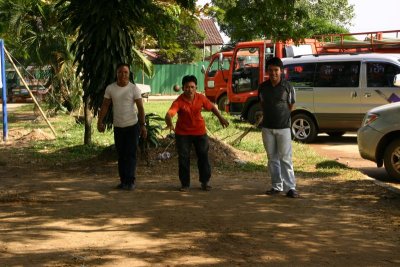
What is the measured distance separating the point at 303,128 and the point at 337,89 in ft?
4.12

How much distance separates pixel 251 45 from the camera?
17219 mm

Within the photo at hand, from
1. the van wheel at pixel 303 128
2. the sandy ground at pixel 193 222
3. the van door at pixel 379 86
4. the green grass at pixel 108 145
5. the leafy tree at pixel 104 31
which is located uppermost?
the leafy tree at pixel 104 31

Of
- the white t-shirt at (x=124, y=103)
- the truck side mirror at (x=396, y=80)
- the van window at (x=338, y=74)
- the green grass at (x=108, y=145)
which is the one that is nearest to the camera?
the white t-shirt at (x=124, y=103)

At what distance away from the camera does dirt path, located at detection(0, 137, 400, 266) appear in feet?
16.0

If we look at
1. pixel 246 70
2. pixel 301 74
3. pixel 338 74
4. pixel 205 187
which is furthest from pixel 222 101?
pixel 205 187

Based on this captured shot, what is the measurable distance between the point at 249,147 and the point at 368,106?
3.03 meters

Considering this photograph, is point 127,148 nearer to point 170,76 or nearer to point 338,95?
point 338,95

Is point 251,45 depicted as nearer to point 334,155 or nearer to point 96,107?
point 334,155

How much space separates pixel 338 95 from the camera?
1305 cm

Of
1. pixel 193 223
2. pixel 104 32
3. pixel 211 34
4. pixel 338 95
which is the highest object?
pixel 211 34

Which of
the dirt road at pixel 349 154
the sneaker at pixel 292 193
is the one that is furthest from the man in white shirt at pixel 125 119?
the dirt road at pixel 349 154

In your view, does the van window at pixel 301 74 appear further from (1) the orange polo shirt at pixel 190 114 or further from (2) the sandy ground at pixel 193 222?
(1) the orange polo shirt at pixel 190 114

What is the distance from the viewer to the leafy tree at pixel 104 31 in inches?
357

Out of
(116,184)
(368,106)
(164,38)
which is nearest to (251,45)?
(368,106)
